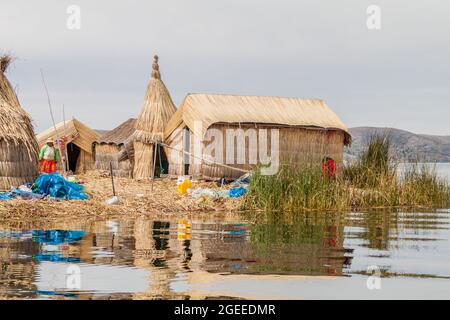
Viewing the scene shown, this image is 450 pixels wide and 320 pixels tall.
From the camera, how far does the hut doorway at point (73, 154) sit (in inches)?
1435

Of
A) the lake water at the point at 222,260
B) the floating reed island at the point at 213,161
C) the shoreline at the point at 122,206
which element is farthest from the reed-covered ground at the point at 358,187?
the lake water at the point at 222,260

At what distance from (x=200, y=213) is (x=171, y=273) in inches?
380

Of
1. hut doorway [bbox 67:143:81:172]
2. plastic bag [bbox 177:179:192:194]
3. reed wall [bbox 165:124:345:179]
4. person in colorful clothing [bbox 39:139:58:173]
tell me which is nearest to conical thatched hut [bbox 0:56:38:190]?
person in colorful clothing [bbox 39:139:58:173]

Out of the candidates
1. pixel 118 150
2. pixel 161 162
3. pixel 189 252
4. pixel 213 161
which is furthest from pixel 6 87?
pixel 189 252

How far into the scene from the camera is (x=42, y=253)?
34.5 feet

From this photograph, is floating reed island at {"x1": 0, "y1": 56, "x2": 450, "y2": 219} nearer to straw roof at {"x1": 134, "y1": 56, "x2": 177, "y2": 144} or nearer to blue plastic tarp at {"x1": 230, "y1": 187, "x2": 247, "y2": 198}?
straw roof at {"x1": 134, "y1": 56, "x2": 177, "y2": 144}

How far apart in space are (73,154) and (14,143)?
1598 centimetres

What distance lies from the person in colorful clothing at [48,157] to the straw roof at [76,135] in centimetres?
1347

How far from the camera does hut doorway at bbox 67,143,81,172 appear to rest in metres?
36.4

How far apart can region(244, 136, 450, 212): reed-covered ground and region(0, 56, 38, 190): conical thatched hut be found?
5.79 m

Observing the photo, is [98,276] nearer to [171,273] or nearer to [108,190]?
[171,273]

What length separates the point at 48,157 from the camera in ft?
68.9
